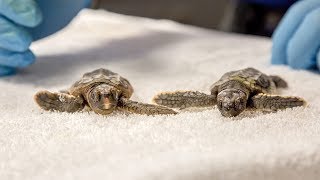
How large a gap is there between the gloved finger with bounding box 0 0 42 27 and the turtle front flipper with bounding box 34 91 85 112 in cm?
32

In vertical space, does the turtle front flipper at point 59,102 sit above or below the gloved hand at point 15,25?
below

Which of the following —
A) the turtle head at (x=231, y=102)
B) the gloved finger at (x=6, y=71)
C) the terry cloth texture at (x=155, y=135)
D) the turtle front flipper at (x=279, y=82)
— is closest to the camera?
the terry cloth texture at (x=155, y=135)

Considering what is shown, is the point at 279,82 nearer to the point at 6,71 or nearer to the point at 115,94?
the point at 115,94

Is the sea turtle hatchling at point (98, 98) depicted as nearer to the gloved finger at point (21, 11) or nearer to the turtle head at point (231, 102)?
the turtle head at point (231, 102)

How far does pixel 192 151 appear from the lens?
69 cm

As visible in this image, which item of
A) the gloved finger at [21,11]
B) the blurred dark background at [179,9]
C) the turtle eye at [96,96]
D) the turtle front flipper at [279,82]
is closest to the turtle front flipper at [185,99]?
the turtle eye at [96,96]

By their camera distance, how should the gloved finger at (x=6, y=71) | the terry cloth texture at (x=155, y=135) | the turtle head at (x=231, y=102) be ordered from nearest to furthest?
1. the terry cloth texture at (x=155, y=135)
2. the turtle head at (x=231, y=102)
3. the gloved finger at (x=6, y=71)

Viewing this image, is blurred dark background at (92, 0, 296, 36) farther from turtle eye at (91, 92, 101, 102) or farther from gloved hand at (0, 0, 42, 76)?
turtle eye at (91, 92, 101, 102)

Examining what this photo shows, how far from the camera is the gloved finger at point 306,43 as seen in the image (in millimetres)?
1330

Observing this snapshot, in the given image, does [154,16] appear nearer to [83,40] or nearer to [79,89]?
[83,40]

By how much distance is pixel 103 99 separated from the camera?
928 mm

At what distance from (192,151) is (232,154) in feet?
0.20

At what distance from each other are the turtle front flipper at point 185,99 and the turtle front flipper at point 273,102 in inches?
3.3

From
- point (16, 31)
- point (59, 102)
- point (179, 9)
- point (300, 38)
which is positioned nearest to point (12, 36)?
point (16, 31)
